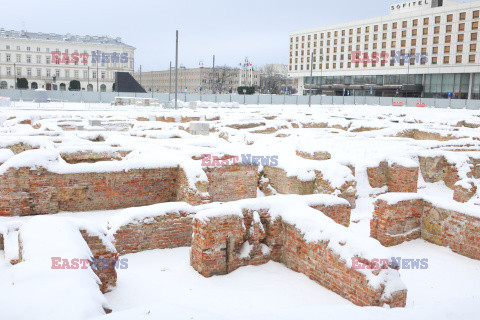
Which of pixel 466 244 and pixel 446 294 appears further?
pixel 466 244

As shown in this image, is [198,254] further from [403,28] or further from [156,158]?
[403,28]

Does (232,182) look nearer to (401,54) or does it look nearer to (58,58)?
(401,54)

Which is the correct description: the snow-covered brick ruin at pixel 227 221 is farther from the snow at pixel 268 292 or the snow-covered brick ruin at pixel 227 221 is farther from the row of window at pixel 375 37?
the row of window at pixel 375 37

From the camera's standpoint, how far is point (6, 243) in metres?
6.52

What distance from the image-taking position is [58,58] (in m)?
90.3

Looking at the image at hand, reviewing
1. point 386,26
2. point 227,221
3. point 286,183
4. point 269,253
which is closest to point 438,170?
point 286,183

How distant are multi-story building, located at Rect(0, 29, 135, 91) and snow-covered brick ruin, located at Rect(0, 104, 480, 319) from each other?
83095mm

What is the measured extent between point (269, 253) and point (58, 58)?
9556 cm

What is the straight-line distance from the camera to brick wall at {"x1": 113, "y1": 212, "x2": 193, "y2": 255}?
22.7 feet

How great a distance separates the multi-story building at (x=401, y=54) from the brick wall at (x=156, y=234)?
189 feet

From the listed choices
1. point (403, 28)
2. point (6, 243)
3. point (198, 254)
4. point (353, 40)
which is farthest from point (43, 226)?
point (353, 40)

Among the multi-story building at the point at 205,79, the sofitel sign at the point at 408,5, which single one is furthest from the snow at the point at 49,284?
the multi-story building at the point at 205,79

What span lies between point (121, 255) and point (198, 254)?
1.46m

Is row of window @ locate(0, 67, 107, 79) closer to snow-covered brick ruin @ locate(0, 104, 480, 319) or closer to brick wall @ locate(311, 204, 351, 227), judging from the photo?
snow-covered brick ruin @ locate(0, 104, 480, 319)
